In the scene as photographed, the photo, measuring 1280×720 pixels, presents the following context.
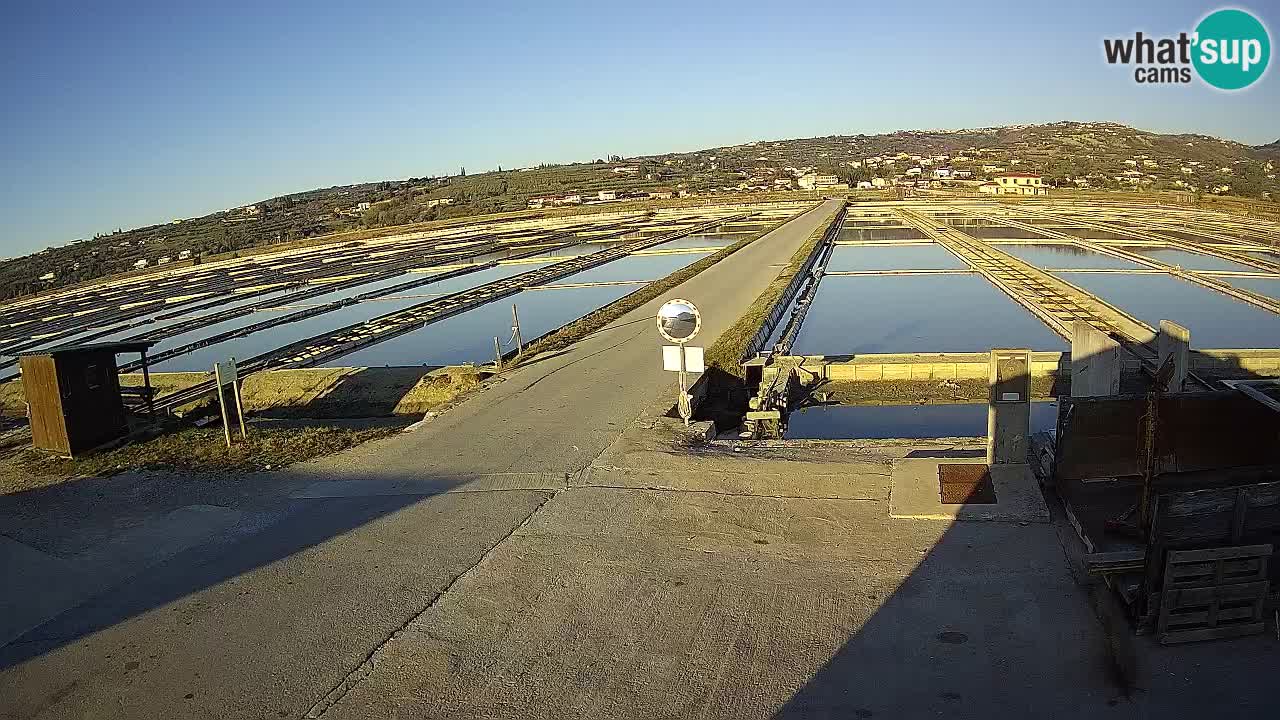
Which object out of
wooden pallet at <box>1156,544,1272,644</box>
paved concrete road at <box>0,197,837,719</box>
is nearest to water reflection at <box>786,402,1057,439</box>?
paved concrete road at <box>0,197,837,719</box>

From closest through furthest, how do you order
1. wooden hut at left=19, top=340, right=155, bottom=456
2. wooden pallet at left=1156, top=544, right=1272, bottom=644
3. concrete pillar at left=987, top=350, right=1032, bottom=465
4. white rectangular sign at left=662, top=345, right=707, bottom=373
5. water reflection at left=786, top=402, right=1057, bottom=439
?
wooden pallet at left=1156, top=544, right=1272, bottom=644, concrete pillar at left=987, top=350, right=1032, bottom=465, wooden hut at left=19, top=340, right=155, bottom=456, white rectangular sign at left=662, top=345, right=707, bottom=373, water reflection at left=786, top=402, right=1057, bottom=439

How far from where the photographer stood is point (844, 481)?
729 cm

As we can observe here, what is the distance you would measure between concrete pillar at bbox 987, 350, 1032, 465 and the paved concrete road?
3488 mm

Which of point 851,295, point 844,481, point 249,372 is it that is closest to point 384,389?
point 249,372

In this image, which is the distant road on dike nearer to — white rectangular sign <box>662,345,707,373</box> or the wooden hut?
white rectangular sign <box>662,345,707,373</box>

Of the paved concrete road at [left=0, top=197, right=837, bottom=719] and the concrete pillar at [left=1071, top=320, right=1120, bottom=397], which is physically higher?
the concrete pillar at [left=1071, top=320, right=1120, bottom=397]

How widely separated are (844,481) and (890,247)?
27854 mm

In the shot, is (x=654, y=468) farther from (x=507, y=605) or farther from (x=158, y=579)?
(x=158, y=579)

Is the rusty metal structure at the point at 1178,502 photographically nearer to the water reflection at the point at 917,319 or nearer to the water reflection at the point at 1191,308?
the water reflection at the point at 917,319

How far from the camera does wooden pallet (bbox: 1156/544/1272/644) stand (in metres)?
4.62

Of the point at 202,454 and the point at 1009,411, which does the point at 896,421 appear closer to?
the point at 1009,411

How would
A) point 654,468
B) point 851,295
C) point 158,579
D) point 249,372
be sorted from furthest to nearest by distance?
point 851,295 → point 249,372 → point 654,468 → point 158,579

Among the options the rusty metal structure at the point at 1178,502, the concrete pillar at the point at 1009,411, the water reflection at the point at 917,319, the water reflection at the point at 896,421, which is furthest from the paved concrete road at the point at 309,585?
the water reflection at the point at 917,319

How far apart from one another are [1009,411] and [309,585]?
5.10 m
